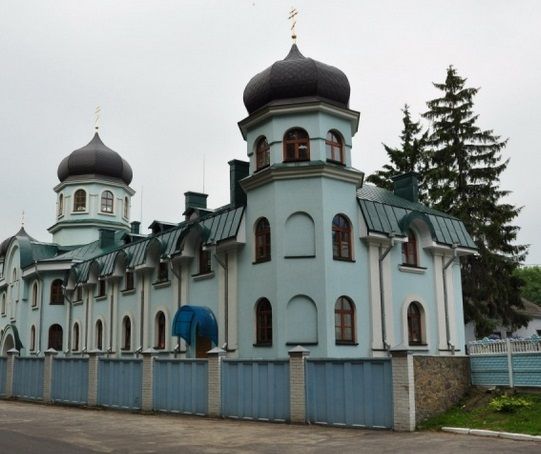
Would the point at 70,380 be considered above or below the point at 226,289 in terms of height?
below

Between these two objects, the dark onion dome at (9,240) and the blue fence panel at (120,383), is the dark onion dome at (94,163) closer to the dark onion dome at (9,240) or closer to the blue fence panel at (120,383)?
the dark onion dome at (9,240)

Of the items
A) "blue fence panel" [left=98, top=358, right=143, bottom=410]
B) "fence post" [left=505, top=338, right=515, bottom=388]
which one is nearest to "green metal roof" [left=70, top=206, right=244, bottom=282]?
"blue fence panel" [left=98, top=358, right=143, bottom=410]

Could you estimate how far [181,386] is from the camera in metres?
15.9

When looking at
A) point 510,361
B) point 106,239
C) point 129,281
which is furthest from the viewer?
point 106,239

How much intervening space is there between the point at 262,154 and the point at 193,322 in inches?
230

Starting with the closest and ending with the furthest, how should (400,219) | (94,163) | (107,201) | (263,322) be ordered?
(263,322), (400,219), (94,163), (107,201)

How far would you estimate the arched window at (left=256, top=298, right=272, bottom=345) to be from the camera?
720 inches

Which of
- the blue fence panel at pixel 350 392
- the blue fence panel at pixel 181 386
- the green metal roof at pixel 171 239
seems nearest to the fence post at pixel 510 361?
the blue fence panel at pixel 350 392

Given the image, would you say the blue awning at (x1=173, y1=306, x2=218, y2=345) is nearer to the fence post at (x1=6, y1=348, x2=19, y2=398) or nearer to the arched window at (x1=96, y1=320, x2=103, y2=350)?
the fence post at (x1=6, y1=348, x2=19, y2=398)

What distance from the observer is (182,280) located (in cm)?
2239

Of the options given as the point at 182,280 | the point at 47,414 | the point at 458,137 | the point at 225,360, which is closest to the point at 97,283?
the point at 182,280

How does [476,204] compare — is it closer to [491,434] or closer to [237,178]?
[237,178]

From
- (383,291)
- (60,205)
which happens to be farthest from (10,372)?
(60,205)

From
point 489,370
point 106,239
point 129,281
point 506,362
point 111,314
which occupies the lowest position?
point 489,370
